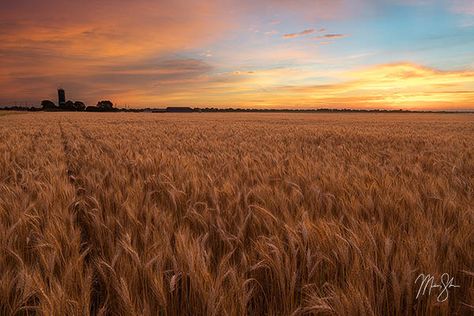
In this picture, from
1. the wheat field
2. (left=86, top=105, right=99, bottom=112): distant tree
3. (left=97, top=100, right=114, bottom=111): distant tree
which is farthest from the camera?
(left=97, top=100, right=114, bottom=111): distant tree

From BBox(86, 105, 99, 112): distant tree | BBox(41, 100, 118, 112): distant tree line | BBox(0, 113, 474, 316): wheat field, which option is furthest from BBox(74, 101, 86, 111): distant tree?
BBox(0, 113, 474, 316): wheat field

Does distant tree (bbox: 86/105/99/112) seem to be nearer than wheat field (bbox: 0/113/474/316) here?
No

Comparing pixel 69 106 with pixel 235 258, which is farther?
pixel 69 106

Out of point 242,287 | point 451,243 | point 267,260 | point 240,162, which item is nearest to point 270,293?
point 267,260

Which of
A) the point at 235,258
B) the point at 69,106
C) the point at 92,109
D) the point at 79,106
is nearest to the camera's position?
the point at 235,258

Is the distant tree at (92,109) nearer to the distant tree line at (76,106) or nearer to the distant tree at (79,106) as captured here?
the distant tree line at (76,106)

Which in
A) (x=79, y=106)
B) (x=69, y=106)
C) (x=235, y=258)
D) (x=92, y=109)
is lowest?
(x=235, y=258)

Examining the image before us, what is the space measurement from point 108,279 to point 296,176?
8.55 ft

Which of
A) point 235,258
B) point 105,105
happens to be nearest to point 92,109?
point 105,105

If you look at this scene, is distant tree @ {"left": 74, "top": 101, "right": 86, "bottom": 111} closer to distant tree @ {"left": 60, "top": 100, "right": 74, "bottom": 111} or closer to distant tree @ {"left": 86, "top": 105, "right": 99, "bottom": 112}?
distant tree @ {"left": 60, "top": 100, "right": 74, "bottom": 111}

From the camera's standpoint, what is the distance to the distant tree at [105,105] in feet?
418

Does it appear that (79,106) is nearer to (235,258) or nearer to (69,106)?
(69,106)

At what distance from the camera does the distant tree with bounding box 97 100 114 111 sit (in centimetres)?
12730

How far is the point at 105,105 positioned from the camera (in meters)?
133
